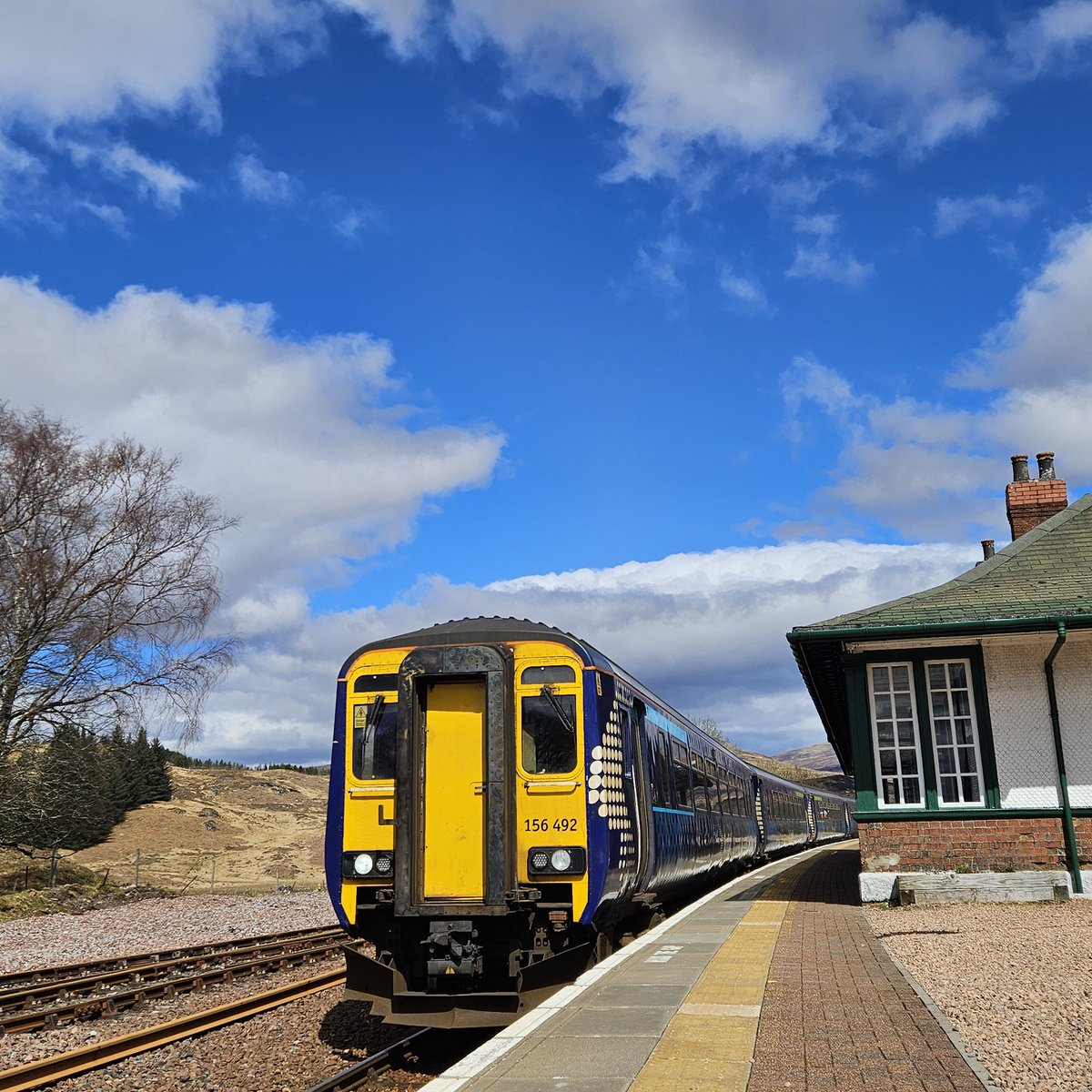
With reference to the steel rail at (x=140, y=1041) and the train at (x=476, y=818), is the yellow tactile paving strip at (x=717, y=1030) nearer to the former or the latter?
the train at (x=476, y=818)

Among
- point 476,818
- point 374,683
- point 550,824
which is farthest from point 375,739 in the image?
point 550,824

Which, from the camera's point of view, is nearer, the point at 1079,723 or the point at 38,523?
the point at 1079,723

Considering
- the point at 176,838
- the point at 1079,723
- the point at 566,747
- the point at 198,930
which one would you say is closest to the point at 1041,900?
the point at 1079,723

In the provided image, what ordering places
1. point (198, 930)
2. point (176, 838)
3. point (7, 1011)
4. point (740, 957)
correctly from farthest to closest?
point (176, 838) → point (198, 930) → point (7, 1011) → point (740, 957)

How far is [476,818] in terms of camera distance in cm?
812

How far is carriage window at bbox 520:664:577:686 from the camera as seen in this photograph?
8625 millimetres

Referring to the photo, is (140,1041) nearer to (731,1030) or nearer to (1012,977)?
(731,1030)

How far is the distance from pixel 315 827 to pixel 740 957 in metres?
47.8

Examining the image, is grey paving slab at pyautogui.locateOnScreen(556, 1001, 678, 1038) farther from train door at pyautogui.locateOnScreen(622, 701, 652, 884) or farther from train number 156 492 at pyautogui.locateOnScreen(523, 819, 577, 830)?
train door at pyautogui.locateOnScreen(622, 701, 652, 884)

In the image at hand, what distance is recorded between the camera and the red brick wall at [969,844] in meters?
13.6

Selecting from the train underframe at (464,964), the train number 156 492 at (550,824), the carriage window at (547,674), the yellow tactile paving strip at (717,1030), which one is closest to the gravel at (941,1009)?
the train underframe at (464,964)

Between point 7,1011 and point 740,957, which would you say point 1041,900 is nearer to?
point 740,957

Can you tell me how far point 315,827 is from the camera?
176 feet

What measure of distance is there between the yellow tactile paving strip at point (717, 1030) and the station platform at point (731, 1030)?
0.04ft
